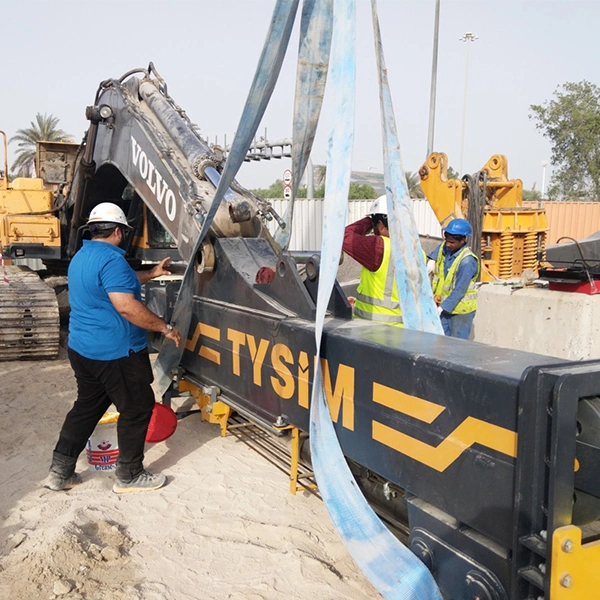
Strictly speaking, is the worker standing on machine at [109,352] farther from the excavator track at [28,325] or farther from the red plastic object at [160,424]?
the excavator track at [28,325]

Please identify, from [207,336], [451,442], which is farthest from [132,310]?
[451,442]

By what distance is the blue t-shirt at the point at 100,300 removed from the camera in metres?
3.88

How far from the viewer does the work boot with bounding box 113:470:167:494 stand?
4066mm

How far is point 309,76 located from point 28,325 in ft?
17.1

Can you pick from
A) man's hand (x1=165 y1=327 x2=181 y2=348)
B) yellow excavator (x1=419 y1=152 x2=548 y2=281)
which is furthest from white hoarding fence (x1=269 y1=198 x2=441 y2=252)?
man's hand (x1=165 y1=327 x2=181 y2=348)

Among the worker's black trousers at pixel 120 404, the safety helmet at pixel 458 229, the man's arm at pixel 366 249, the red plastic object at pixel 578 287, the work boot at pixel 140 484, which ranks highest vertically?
the safety helmet at pixel 458 229

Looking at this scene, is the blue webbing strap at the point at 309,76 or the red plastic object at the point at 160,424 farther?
the red plastic object at the point at 160,424

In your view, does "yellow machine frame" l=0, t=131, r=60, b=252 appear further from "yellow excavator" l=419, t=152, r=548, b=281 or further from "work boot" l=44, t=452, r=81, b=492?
"yellow excavator" l=419, t=152, r=548, b=281

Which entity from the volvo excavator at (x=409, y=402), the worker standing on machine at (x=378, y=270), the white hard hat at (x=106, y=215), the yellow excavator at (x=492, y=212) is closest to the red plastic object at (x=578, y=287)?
the yellow excavator at (x=492, y=212)

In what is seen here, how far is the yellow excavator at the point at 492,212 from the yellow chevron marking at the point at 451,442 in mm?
7274

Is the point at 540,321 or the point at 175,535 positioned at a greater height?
the point at 540,321

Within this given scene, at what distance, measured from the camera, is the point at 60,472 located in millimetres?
4074

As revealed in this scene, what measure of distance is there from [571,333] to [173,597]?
520 cm

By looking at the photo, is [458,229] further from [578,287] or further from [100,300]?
[100,300]
